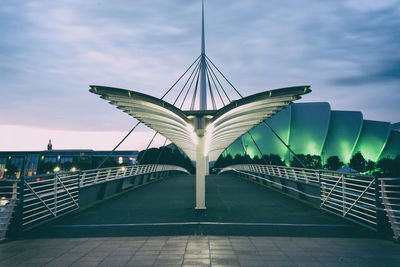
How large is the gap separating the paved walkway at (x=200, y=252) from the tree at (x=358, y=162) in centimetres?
7906

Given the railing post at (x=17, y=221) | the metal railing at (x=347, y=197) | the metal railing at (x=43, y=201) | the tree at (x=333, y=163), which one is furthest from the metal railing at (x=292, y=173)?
the tree at (x=333, y=163)

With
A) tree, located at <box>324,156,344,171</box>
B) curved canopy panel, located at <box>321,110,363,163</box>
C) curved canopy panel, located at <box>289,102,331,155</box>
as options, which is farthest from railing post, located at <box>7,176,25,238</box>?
curved canopy panel, located at <box>321,110,363,163</box>

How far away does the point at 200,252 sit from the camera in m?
4.98

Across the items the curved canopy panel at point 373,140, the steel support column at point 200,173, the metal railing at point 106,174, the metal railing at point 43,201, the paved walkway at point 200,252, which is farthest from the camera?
the curved canopy panel at point 373,140

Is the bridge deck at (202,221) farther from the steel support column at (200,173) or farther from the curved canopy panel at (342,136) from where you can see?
the curved canopy panel at (342,136)

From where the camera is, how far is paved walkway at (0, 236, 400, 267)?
4.57m

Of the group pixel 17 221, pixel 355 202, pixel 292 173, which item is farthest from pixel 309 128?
pixel 17 221

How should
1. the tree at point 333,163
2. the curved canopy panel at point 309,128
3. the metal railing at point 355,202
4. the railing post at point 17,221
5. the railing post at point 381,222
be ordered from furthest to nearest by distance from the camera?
the curved canopy panel at point 309,128
the tree at point 333,163
the metal railing at point 355,202
the railing post at point 17,221
the railing post at point 381,222

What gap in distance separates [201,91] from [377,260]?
108 ft

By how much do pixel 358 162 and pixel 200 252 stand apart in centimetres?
8207

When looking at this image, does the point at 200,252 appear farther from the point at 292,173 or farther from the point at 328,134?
the point at 328,134

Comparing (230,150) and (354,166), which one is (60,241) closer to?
(354,166)

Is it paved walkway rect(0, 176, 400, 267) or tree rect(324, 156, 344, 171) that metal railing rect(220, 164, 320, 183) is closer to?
paved walkway rect(0, 176, 400, 267)

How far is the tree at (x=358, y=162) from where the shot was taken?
74706mm
